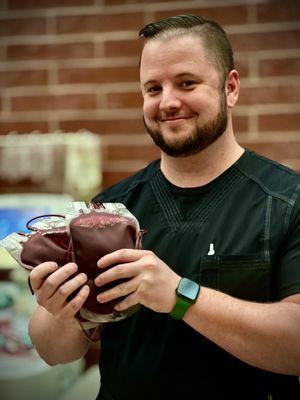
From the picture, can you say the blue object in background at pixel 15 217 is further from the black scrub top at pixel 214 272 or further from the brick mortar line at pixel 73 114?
the black scrub top at pixel 214 272

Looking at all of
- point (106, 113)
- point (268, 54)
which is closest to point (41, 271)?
point (106, 113)

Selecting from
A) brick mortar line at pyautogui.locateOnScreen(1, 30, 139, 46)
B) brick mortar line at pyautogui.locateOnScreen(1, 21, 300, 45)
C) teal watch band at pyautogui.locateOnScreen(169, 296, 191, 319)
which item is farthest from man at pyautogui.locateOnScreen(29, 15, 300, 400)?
brick mortar line at pyautogui.locateOnScreen(1, 30, 139, 46)

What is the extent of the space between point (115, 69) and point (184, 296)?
1.32 m

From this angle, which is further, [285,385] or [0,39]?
[0,39]

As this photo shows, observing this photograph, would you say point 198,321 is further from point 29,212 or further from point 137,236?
point 29,212

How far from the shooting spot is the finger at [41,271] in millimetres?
1072

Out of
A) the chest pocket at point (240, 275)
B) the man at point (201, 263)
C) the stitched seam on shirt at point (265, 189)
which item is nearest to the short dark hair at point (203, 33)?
the man at point (201, 263)

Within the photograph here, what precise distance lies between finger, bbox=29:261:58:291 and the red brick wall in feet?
3.81

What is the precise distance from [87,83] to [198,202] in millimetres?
1013

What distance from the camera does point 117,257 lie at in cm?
104

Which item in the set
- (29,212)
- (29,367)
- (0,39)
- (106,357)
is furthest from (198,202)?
(0,39)

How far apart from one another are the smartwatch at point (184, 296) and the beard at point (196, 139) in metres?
0.37

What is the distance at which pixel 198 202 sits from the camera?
4.60 ft

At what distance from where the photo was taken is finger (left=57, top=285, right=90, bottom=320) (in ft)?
3.48
